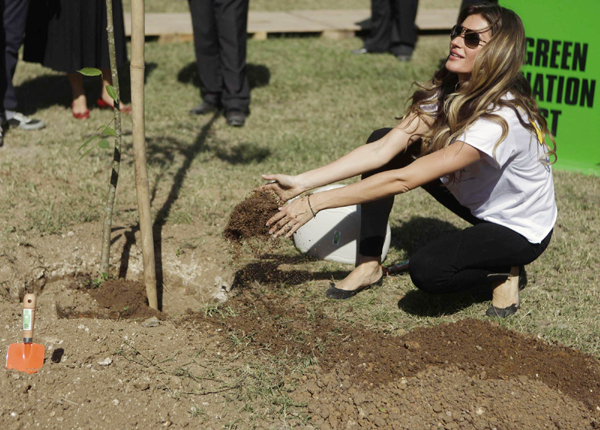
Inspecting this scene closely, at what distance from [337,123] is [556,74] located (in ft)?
5.88

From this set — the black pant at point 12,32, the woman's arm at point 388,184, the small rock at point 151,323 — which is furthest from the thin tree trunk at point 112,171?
the black pant at point 12,32

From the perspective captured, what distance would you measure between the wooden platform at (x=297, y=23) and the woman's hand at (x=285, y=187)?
4901 millimetres

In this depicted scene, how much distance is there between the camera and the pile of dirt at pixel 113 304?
10.1ft

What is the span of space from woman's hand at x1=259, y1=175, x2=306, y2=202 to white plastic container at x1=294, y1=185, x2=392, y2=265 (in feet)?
2.03

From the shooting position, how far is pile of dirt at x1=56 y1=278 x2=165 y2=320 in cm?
307

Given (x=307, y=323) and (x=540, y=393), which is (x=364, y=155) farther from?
(x=540, y=393)

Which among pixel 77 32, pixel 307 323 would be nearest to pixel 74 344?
pixel 307 323

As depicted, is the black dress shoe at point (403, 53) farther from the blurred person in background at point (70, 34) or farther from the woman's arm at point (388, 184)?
the woman's arm at point (388, 184)

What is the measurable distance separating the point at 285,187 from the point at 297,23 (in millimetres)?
5687

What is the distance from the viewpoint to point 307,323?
2.97 metres

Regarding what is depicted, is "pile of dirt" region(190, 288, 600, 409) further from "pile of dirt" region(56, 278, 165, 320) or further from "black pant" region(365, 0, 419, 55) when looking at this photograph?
"black pant" region(365, 0, 419, 55)

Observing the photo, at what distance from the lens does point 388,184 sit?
2.65 metres

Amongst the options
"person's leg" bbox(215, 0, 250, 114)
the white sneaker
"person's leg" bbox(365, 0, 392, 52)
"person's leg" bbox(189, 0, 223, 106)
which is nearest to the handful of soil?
"person's leg" bbox(215, 0, 250, 114)

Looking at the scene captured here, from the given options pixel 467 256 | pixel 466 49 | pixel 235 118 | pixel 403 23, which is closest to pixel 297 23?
pixel 403 23
